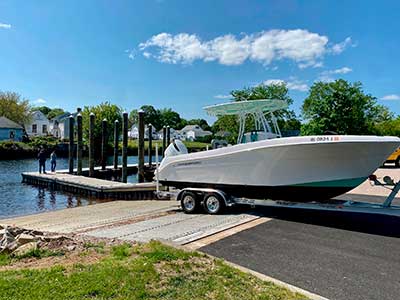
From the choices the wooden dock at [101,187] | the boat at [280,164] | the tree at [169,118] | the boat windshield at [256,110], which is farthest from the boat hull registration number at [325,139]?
the tree at [169,118]

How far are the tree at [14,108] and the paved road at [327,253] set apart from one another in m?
63.3

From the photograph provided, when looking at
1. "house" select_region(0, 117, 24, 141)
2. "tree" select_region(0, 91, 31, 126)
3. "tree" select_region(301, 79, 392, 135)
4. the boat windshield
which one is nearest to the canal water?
the boat windshield

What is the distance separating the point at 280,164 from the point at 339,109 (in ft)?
102

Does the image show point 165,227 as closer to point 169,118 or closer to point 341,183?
point 341,183

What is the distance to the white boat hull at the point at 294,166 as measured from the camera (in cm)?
677

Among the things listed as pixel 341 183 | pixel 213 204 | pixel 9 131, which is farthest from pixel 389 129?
pixel 9 131

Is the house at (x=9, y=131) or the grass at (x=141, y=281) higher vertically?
the house at (x=9, y=131)

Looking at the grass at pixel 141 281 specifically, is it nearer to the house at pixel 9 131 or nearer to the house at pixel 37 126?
the house at pixel 9 131

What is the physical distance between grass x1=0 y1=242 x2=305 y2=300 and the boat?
3606 millimetres

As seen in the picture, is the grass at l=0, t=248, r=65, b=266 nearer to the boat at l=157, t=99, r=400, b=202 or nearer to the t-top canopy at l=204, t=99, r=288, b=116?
the boat at l=157, t=99, r=400, b=202

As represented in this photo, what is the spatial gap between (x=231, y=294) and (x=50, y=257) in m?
2.90

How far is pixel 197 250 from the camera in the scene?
→ 17.1ft

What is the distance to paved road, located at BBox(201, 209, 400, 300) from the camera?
3.93m

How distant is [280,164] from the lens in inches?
292
